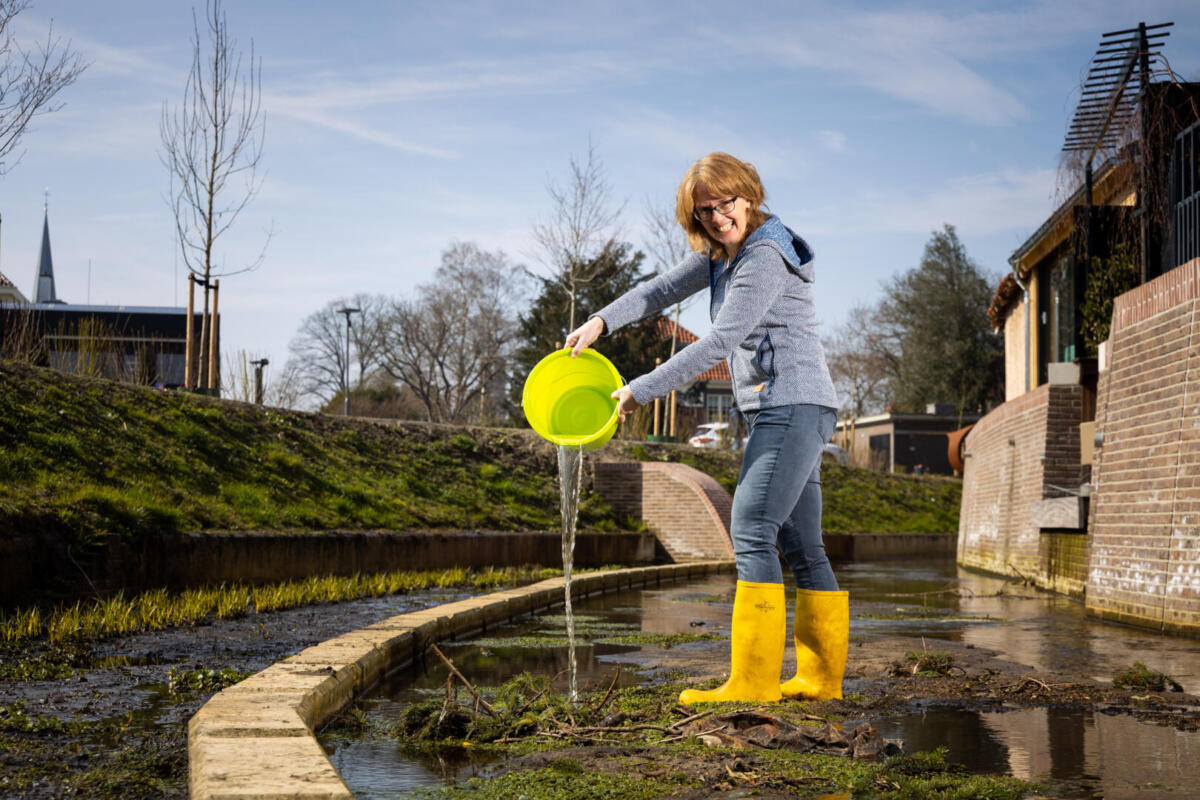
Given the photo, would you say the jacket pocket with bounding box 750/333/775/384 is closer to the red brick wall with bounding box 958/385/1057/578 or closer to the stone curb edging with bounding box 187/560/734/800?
the stone curb edging with bounding box 187/560/734/800

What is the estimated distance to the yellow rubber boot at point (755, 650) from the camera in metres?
4.52

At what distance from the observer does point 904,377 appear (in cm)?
5522

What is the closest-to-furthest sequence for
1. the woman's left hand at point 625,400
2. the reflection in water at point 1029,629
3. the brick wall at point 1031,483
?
the woman's left hand at point 625,400 → the reflection in water at point 1029,629 → the brick wall at point 1031,483

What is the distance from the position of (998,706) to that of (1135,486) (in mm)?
5268

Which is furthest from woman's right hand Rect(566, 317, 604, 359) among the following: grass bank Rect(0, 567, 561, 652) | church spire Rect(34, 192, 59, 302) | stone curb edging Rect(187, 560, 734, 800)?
church spire Rect(34, 192, 59, 302)

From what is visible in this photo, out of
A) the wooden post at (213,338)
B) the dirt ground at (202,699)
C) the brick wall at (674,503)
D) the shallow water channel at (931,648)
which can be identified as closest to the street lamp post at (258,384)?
the wooden post at (213,338)

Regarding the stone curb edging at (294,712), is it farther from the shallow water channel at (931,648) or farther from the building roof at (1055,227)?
the building roof at (1055,227)

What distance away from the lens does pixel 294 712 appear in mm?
3867

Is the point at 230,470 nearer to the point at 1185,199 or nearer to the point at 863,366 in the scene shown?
the point at 1185,199

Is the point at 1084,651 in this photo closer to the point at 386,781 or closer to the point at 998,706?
the point at 998,706

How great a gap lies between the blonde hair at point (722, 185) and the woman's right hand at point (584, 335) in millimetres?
576

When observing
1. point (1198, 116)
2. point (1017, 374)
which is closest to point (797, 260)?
point (1198, 116)

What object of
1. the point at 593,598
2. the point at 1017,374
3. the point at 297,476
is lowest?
the point at 593,598

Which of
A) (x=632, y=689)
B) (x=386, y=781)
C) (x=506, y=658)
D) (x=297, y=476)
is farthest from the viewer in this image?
(x=297, y=476)
